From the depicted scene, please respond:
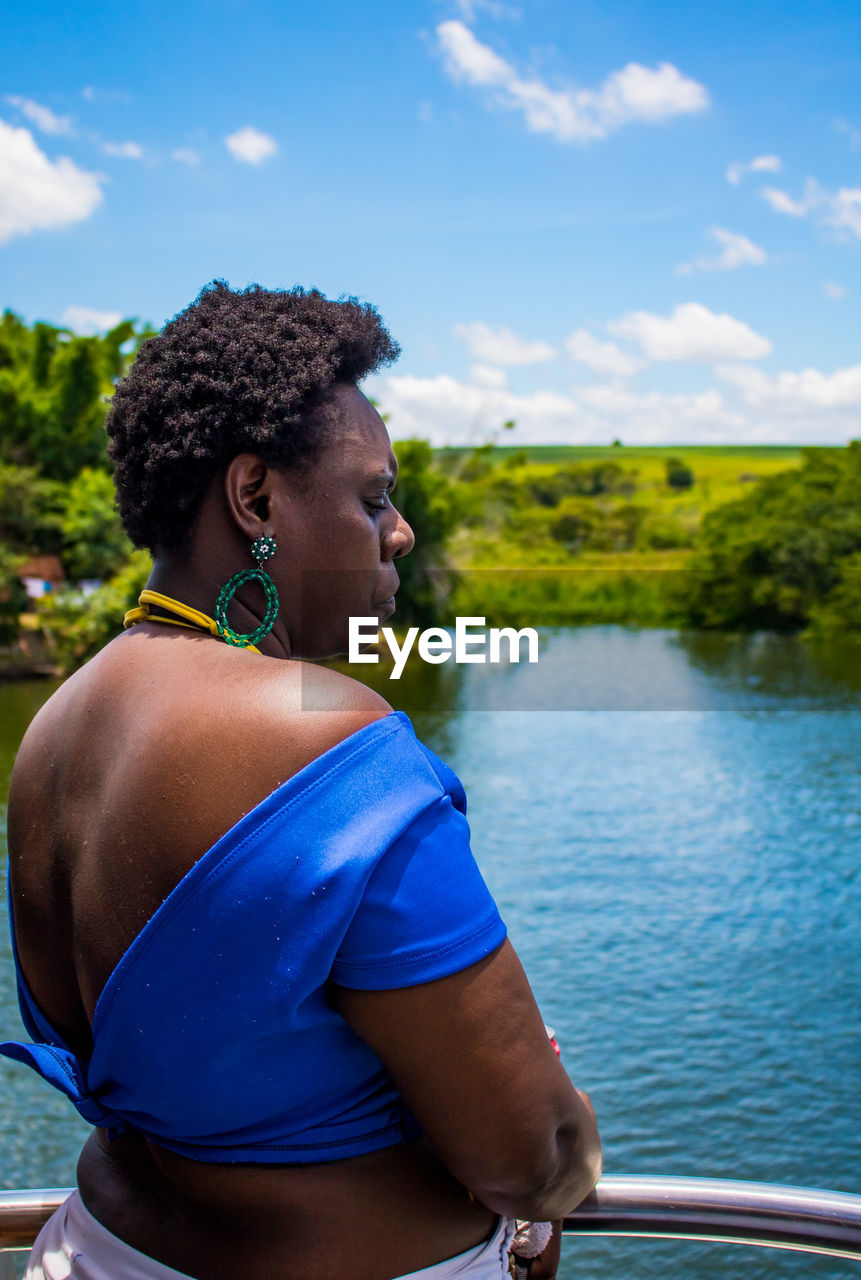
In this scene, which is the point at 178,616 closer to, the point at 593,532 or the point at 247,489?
the point at 247,489

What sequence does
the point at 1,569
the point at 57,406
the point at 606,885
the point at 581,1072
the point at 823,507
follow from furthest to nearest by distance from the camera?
the point at 823,507, the point at 57,406, the point at 1,569, the point at 606,885, the point at 581,1072

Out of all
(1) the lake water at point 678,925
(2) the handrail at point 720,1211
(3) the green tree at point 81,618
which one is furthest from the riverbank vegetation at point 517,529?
(2) the handrail at point 720,1211

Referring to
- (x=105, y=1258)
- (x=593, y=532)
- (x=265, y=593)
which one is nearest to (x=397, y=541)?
(x=265, y=593)

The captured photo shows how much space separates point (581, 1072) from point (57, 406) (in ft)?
131

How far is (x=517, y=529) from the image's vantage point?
60.1 meters

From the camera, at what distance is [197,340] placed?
3.73ft

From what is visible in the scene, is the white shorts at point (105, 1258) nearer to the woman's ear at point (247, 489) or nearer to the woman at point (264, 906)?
the woman at point (264, 906)

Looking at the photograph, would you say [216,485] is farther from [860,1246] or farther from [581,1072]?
[581,1072]

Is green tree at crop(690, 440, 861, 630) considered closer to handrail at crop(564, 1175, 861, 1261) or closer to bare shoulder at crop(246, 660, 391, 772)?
handrail at crop(564, 1175, 861, 1261)

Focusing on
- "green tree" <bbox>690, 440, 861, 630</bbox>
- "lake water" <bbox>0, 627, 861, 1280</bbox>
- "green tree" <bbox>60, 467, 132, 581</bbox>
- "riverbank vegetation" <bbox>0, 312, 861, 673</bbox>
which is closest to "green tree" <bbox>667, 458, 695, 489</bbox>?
"riverbank vegetation" <bbox>0, 312, 861, 673</bbox>

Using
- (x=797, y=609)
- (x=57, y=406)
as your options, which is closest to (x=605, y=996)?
(x=797, y=609)

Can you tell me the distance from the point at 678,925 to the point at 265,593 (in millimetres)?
18093

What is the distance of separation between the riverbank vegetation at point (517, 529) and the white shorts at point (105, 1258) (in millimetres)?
23536

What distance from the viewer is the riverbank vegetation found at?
3594cm
